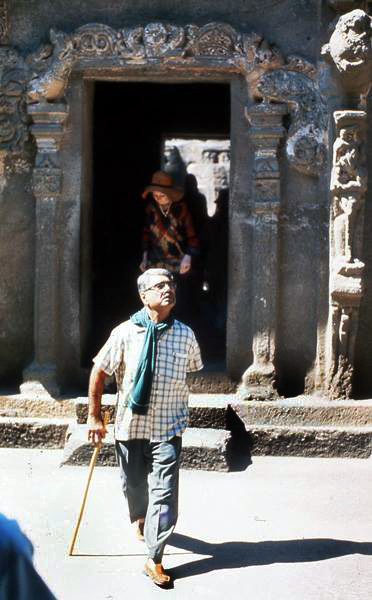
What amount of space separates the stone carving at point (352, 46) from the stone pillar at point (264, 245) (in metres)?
0.60

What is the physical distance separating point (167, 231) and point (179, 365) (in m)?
3.39

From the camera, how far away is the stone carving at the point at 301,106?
801 centimetres

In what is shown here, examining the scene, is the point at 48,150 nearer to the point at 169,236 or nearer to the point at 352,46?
the point at 169,236

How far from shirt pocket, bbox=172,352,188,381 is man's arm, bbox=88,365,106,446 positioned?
40cm

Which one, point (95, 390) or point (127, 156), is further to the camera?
point (127, 156)

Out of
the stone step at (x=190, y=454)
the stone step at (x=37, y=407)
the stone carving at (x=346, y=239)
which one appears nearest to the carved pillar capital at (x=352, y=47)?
the stone carving at (x=346, y=239)

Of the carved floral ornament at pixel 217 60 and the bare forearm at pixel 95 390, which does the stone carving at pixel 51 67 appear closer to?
the carved floral ornament at pixel 217 60

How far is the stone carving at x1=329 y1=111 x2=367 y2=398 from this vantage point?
7.86 metres

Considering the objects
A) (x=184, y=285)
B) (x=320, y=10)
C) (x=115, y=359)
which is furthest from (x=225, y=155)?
(x=115, y=359)

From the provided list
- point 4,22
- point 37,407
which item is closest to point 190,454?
point 37,407

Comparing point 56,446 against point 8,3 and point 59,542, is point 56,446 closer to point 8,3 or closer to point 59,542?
point 59,542

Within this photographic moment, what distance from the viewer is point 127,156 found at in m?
12.3

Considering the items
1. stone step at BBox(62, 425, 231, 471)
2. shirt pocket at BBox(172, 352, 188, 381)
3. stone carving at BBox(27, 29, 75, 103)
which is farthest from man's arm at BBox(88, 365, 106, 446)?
stone carving at BBox(27, 29, 75, 103)

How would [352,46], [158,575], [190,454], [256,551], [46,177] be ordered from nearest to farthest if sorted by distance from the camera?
[158,575] < [256,551] < [190,454] < [352,46] < [46,177]
